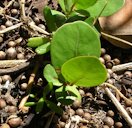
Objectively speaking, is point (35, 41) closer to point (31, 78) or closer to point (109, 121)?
point (31, 78)

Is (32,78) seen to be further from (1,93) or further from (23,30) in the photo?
(23,30)

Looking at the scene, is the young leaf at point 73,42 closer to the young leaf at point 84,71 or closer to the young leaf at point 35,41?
the young leaf at point 84,71

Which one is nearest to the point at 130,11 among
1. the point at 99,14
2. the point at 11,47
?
the point at 99,14

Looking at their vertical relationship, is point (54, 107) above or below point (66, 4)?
below

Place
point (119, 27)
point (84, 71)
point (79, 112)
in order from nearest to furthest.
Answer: point (84, 71)
point (79, 112)
point (119, 27)

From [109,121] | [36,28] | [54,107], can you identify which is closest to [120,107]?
[109,121]

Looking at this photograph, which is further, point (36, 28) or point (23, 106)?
point (36, 28)
